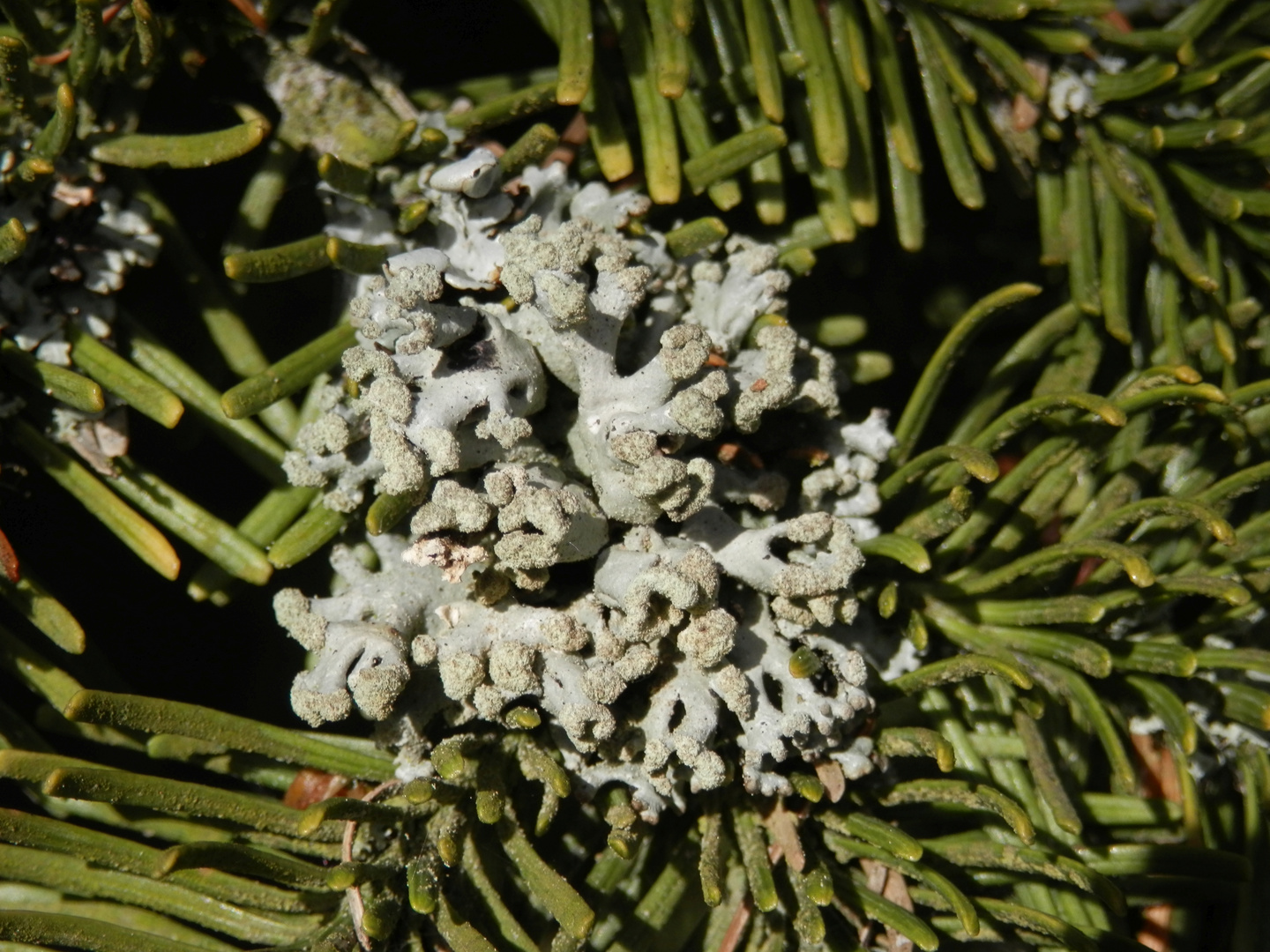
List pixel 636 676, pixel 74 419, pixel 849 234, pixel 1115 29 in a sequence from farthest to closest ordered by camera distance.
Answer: pixel 1115 29
pixel 849 234
pixel 74 419
pixel 636 676

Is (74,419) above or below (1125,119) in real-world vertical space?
below

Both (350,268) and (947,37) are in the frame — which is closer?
(350,268)

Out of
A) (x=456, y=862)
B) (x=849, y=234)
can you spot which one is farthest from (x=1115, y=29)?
(x=456, y=862)

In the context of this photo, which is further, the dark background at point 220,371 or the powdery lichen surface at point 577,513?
the dark background at point 220,371

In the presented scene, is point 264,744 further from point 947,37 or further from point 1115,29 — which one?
point 1115,29

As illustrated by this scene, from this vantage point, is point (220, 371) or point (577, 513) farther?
point (220, 371)

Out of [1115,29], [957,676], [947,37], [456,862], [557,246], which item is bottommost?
[456,862]

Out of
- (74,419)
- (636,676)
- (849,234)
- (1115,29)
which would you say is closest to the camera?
(636,676)

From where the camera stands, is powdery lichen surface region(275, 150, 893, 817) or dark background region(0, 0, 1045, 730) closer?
powdery lichen surface region(275, 150, 893, 817)
